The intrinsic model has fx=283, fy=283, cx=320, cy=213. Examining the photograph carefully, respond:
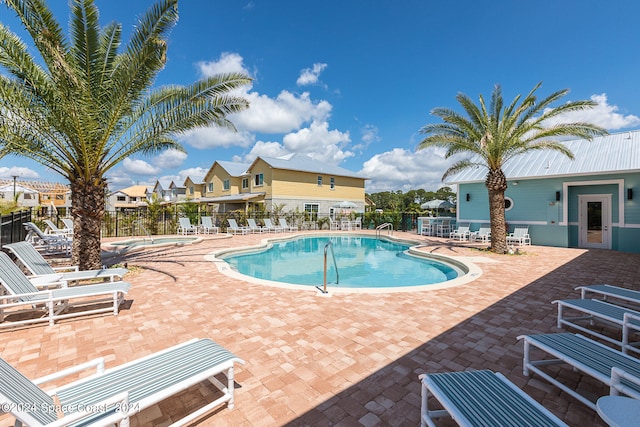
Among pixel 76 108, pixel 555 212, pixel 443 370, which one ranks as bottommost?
pixel 443 370

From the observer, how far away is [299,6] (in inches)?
555

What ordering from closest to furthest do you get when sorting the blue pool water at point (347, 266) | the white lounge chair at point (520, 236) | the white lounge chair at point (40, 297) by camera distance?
the white lounge chair at point (40, 297) < the blue pool water at point (347, 266) < the white lounge chair at point (520, 236)

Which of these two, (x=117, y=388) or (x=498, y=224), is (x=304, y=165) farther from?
(x=117, y=388)

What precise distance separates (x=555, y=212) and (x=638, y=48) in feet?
23.7

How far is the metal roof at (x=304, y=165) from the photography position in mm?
27109

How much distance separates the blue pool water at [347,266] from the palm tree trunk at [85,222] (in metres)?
4.69

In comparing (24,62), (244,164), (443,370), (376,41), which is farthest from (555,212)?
(244,164)

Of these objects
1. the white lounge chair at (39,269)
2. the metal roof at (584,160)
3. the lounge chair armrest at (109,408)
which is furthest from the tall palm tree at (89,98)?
the metal roof at (584,160)

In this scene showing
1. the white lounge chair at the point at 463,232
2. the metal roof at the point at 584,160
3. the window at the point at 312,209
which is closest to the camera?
the metal roof at the point at 584,160

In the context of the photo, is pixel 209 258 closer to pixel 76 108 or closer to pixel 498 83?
pixel 76 108

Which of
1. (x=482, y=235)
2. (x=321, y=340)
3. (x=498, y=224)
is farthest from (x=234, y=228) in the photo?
(x=321, y=340)

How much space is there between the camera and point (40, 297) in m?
4.74

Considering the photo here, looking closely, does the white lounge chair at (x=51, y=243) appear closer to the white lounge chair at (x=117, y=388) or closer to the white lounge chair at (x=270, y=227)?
the white lounge chair at (x=117, y=388)

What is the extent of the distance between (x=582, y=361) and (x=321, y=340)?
2.85m
